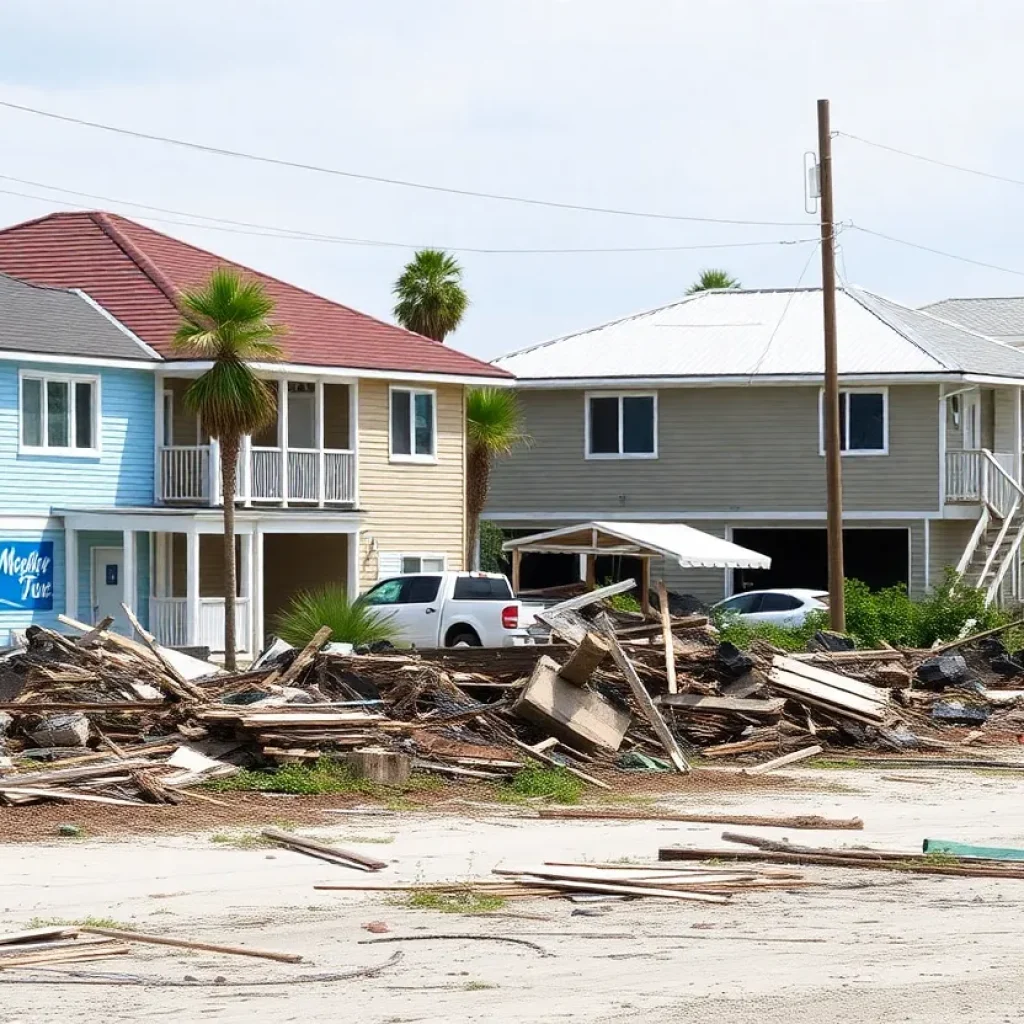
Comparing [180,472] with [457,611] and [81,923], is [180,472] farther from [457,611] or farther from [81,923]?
[81,923]

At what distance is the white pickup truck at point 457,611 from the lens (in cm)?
3431

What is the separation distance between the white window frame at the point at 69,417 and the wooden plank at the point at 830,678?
15.9 meters

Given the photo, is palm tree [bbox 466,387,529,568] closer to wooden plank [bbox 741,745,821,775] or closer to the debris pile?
the debris pile

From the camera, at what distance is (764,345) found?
45.9m

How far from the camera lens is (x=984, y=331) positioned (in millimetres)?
60938

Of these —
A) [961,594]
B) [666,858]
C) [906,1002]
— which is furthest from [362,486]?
[906,1002]

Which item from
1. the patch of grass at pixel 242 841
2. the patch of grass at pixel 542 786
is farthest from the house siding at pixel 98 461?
the patch of grass at pixel 242 841

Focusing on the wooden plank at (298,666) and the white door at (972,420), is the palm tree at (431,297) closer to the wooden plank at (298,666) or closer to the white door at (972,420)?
the white door at (972,420)

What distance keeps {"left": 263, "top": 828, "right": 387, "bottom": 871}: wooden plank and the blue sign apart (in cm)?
1977

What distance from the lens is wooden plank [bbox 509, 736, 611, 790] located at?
18875 millimetres

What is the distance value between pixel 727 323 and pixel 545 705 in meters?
29.1

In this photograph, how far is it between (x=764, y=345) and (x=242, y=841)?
32140 millimetres

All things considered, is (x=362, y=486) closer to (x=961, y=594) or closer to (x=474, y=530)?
(x=474, y=530)

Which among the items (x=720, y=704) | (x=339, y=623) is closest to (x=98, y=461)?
(x=339, y=623)
